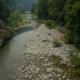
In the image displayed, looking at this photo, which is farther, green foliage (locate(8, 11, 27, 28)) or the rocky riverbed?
green foliage (locate(8, 11, 27, 28))

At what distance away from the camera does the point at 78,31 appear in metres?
10.3

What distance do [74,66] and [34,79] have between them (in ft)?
14.5

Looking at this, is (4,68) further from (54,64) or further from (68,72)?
(68,72)

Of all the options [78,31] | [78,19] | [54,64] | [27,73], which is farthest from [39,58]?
[78,19]

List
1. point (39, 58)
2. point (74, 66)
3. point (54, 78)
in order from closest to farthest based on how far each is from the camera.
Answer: point (54, 78)
point (74, 66)
point (39, 58)

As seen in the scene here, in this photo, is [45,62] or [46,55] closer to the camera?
[45,62]

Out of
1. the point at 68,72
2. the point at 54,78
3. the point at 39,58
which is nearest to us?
the point at 54,78

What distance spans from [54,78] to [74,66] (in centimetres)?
276

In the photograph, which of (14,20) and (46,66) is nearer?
(46,66)

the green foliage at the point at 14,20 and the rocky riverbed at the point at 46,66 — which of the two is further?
the green foliage at the point at 14,20

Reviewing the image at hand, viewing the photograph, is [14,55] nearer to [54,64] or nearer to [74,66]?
[54,64]

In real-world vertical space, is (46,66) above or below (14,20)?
above

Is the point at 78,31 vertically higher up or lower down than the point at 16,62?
higher up

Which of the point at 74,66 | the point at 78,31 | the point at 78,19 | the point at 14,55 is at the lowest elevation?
the point at 14,55
